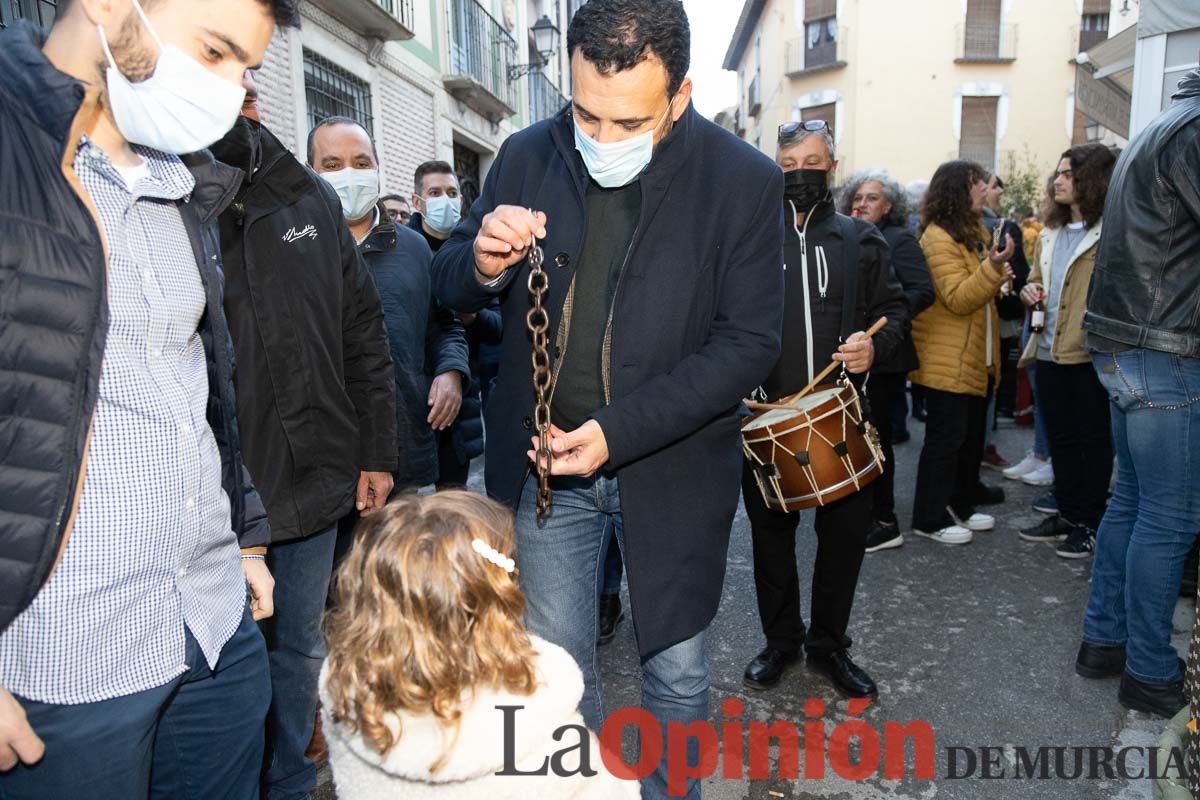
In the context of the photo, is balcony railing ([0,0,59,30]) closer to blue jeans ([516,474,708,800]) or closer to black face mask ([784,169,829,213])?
black face mask ([784,169,829,213])

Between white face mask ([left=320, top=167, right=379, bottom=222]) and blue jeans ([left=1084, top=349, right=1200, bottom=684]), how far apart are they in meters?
3.01

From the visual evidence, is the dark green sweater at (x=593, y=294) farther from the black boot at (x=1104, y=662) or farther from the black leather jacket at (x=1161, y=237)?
the black boot at (x=1104, y=662)

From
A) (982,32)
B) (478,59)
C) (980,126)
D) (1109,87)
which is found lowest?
(1109,87)

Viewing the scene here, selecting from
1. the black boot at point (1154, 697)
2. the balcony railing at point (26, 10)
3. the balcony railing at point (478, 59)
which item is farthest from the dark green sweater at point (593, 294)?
the balcony railing at point (478, 59)

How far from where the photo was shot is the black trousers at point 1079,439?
4910mm

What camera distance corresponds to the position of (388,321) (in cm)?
357

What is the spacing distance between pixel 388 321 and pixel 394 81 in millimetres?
8461

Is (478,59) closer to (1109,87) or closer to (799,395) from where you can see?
(1109,87)

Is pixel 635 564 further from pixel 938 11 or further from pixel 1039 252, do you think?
pixel 938 11

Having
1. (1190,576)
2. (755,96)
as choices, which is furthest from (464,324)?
(755,96)

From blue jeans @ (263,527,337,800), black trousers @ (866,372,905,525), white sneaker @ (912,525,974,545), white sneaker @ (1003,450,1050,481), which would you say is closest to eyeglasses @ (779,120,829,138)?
black trousers @ (866,372,905,525)

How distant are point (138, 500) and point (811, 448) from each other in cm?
215

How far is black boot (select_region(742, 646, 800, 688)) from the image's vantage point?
11.5ft

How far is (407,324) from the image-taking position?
3.59 m
